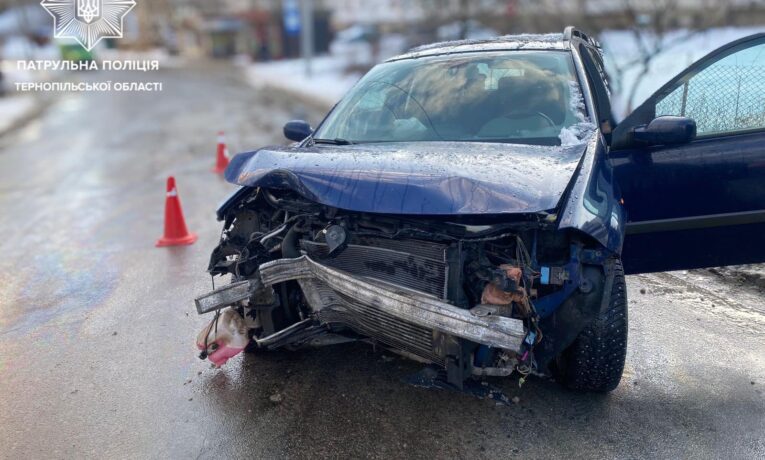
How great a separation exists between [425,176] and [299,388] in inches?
58.5

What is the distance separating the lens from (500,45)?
437cm

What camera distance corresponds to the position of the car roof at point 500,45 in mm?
4270

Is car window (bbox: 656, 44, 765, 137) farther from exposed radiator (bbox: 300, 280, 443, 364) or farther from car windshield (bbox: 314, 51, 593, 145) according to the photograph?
exposed radiator (bbox: 300, 280, 443, 364)

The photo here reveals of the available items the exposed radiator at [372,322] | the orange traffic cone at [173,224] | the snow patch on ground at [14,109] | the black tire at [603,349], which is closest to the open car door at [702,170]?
the black tire at [603,349]

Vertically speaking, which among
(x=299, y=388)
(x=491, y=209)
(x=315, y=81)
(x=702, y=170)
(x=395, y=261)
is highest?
(x=315, y=81)

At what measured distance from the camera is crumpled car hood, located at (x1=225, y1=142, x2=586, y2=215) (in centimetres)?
265

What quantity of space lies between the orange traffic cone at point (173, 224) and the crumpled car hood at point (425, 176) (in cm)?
320

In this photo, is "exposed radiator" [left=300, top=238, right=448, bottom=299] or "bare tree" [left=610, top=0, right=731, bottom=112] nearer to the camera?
"exposed radiator" [left=300, top=238, right=448, bottom=299]

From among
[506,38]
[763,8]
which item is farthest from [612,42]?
[506,38]

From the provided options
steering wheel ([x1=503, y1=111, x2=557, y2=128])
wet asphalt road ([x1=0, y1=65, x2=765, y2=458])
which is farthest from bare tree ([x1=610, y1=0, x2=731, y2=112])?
steering wheel ([x1=503, y1=111, x2=557, y2=128])

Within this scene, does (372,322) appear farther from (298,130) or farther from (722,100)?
(722,100)

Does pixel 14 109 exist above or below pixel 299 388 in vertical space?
above

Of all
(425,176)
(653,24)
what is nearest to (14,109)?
(653,24)

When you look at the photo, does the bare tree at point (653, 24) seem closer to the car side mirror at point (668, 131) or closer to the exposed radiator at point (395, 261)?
the car side mirror at point (668, 131)
